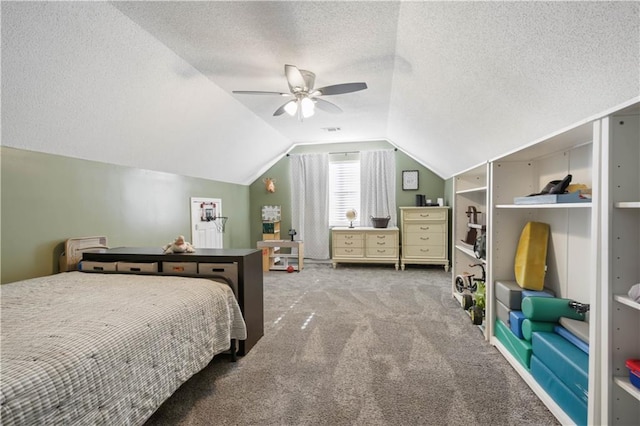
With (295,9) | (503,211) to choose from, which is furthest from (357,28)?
(503,211)

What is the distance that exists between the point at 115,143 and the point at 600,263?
3.73 meters

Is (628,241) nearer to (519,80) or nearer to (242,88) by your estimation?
(519,80)

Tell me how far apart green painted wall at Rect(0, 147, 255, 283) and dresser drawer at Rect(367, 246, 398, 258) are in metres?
3.08

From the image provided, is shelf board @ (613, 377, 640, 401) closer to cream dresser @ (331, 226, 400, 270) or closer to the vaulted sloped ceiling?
the vaulted sloped ceiling

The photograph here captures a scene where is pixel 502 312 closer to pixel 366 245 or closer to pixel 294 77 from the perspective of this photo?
pixel 294 77

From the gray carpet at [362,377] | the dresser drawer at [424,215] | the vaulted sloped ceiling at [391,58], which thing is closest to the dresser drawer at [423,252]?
the dresser drawer at [424,215]

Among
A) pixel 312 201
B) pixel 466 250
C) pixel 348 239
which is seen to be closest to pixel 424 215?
pixel 348 239

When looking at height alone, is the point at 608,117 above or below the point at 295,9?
below

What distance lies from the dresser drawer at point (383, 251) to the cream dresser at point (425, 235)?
16 cm

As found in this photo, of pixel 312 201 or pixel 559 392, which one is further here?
pixel 312 201

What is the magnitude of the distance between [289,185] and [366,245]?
210 centimetres

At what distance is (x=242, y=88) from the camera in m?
3.12

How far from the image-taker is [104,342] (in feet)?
3.77

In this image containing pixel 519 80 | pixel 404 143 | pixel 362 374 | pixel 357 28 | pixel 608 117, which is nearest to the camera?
pixel 608 117
